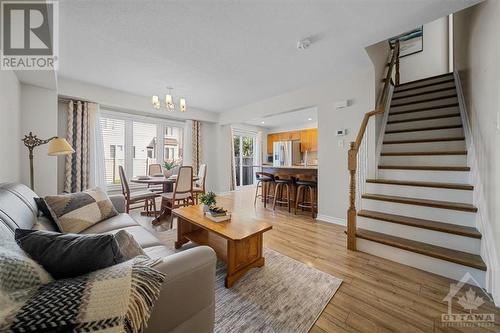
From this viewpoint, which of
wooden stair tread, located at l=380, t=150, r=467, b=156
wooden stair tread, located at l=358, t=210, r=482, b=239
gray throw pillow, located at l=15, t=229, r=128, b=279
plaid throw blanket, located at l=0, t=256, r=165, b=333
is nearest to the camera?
plaid throw blanket, located at l=0, t=256, r=165, b=333

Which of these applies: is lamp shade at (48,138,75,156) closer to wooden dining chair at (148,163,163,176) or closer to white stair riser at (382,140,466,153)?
wooden dining chair at (148,163,163,176)

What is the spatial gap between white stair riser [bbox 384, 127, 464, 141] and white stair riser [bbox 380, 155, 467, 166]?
1.63 feet

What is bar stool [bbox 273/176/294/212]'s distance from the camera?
4.20 metres

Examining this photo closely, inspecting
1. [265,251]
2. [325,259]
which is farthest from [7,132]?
[325,259]

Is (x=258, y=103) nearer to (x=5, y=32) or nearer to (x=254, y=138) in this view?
(x=254, y=138)

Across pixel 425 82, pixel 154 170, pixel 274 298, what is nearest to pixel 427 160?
pixel 425 82

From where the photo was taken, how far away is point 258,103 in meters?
4.91

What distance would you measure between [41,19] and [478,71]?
4517mm

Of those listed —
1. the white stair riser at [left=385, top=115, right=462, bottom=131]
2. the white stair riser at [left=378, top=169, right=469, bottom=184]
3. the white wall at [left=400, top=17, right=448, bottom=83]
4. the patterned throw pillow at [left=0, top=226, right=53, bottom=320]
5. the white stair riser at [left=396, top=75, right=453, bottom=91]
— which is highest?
the white wall at [left=400, top=17, right=448, bottom=83]

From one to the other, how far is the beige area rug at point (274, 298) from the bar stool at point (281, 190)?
83.4 inches

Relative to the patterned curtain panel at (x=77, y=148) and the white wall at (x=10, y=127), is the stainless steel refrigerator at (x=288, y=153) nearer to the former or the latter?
the patterned curtain panel at (x=77, y=148)

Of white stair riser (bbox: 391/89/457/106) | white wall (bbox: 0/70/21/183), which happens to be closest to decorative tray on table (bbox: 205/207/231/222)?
white wall (bbox: 0/70/21/183)

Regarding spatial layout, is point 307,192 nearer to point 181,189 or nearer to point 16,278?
point 181,189

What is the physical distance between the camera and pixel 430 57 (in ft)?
14.6
